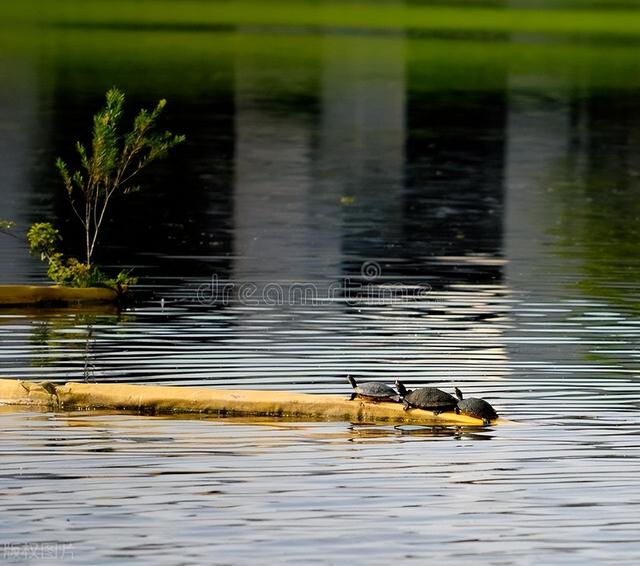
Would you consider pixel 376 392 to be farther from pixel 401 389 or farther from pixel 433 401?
pixel 433 401

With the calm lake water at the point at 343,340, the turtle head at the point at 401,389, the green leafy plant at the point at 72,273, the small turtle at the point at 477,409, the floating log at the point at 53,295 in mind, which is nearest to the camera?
the calm lake water at the point at 343,340

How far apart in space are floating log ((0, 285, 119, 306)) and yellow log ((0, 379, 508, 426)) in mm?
5983

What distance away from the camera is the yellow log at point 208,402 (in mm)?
16672

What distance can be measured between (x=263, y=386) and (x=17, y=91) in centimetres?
4842

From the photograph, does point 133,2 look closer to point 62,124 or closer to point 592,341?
point 62,124

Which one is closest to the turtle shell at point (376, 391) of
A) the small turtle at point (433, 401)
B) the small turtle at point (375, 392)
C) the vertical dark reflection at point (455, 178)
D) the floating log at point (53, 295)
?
the small turtle at point (375, 392)

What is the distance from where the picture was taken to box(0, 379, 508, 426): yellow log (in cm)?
1667

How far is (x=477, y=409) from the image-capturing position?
1647cm

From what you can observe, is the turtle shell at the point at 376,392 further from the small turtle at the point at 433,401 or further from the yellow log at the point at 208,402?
the small turtle at the point at 433,401

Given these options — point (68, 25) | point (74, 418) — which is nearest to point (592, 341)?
point (74, 418)

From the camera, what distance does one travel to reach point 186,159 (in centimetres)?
4456

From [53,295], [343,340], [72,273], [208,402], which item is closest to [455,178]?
[72,273]

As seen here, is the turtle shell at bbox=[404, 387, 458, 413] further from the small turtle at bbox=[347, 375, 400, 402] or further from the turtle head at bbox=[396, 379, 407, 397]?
the small turtle at bbox=[347, 375, 400, 402]

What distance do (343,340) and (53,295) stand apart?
13.1ft
